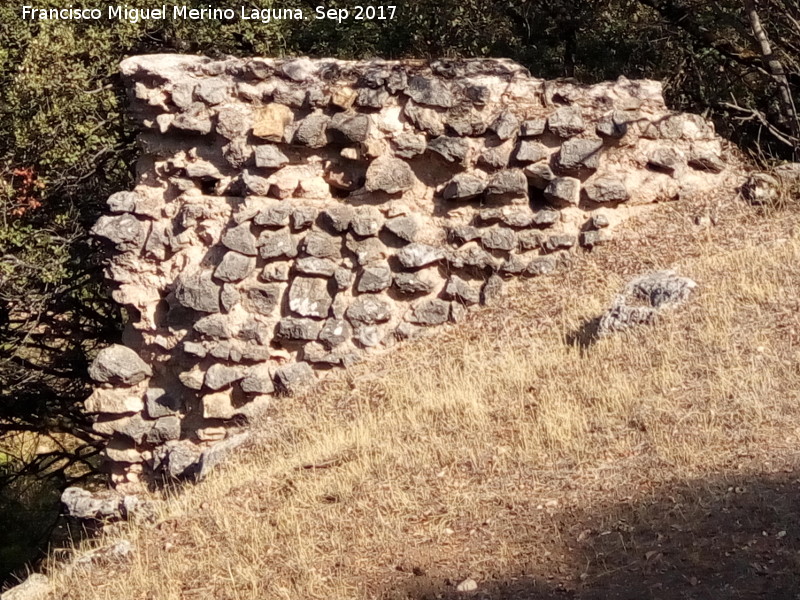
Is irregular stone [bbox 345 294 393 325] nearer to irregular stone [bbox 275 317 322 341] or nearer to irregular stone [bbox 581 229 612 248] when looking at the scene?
irregular stone [bbox 275 317 322 341]

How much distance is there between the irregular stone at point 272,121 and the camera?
9.57 m

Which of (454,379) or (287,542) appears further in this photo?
(454,379)

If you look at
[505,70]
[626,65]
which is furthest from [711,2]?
[505,70]

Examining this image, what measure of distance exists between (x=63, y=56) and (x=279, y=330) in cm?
434

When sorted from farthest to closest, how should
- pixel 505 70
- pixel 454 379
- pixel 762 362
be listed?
pixel 505 70 < pixel 454 379 < pixel 762 362

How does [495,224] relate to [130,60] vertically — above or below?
below

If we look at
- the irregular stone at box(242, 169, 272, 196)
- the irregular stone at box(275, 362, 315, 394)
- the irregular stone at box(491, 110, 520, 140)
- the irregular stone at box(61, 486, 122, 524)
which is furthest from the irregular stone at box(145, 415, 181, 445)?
the irregular stone at box(491, 110, 520, 140)

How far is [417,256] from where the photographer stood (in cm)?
946

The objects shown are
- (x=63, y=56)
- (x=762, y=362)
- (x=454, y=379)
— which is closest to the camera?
(x=762, y=362)

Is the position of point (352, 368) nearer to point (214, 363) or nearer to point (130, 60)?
point (214, 363)

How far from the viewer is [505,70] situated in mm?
9914

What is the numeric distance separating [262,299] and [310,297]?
40 centimetres

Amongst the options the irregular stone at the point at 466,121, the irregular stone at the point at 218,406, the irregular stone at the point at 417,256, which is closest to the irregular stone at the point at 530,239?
the irregular stone at the point at 417,256

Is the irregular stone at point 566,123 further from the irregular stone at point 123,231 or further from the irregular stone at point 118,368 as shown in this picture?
the irregular stone at point 118,368
